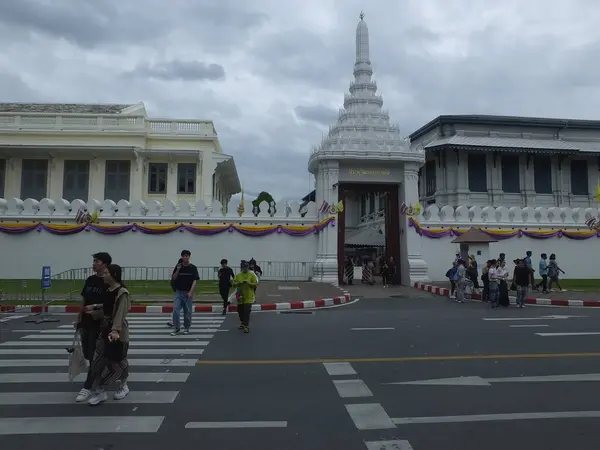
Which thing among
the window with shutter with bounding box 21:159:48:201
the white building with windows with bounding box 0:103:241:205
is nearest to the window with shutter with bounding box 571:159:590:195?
the white building with windows with bounding box 0:103:241:205

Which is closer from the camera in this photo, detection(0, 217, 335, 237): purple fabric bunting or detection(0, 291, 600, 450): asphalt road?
detection(0, 291, 600, 450): asphalt road

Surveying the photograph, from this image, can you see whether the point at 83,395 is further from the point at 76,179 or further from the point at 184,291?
the point at 76,179

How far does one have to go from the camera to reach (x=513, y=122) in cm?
3806

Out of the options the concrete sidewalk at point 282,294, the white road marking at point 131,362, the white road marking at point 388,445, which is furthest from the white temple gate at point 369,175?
the white road marking at point 388,445

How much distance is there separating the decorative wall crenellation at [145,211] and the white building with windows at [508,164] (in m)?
13.4

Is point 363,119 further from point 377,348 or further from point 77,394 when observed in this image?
point 77,394

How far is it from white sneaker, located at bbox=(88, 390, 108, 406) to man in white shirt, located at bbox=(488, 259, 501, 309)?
43.8ft

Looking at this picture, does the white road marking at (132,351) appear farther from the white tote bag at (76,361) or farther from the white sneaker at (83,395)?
the white sneaker at (83,395)

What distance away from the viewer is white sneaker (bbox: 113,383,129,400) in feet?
19.7

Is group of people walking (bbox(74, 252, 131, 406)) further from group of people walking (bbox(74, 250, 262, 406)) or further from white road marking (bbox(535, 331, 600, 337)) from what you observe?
white road marking (bbox(535, 331, 600, 337))

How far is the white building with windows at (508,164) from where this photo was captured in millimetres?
35531

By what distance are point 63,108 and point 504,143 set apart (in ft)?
98.8

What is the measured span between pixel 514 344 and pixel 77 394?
7250mm

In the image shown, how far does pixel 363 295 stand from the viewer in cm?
2088
